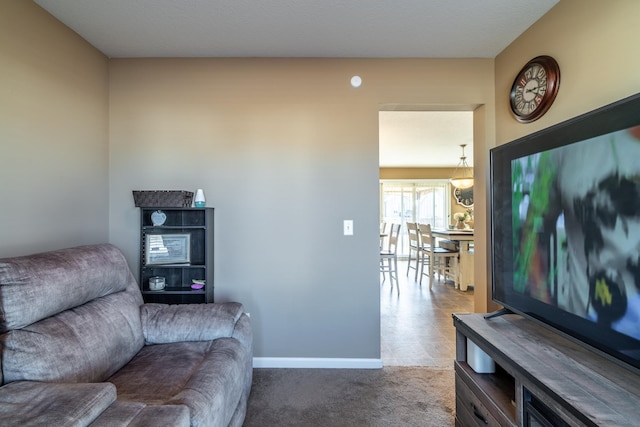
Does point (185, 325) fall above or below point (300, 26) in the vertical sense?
below

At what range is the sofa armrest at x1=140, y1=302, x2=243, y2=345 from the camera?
1745 mm

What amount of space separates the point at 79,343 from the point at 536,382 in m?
1.86

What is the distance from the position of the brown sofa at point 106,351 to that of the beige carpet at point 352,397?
0.31 meters

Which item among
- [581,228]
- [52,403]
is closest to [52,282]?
[52,403]

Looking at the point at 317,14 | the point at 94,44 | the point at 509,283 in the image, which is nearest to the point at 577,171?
the point at 509,283

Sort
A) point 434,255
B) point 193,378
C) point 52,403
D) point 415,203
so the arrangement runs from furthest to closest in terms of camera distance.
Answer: point 415,203
point 434,255
point 193,378
point 52,403

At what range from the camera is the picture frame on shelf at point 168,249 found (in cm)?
229

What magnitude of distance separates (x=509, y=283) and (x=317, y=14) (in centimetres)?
194

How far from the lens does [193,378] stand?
1302mm

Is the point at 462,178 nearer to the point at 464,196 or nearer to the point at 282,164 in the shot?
the point at 464,196

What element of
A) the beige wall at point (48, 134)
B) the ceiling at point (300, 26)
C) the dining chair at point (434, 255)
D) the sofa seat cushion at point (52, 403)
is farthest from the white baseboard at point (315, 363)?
the dining chair at point (434, 255)

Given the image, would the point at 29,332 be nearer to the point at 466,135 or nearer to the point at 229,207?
the point at 229,207

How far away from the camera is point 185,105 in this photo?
2422mm

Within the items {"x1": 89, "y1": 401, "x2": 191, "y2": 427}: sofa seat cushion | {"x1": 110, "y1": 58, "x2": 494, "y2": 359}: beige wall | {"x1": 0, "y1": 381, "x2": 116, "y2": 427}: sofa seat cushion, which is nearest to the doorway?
{"x1": 110, "y1": 58, "x2": 494, "y2": 359}: beige wall
